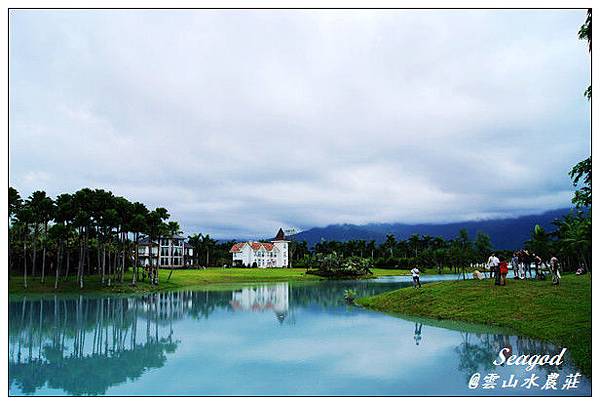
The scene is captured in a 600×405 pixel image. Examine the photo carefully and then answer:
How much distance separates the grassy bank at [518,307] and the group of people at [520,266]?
657 mm

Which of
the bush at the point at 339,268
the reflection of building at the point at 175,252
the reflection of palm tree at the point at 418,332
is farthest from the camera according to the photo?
the reflection of building at the point at 175,252

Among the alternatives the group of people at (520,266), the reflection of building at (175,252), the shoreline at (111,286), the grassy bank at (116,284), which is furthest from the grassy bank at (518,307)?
the reflection of building at (175,252)

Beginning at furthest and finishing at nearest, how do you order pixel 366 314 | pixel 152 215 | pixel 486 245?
pixel 152 215 < pixel 486 245 < pixel 366 314

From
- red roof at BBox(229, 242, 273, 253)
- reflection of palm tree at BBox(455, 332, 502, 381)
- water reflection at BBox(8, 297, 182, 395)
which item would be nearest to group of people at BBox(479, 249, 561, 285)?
reflection of palm tree at BBox(455, 332, 502, 381)

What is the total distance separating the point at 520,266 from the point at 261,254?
316 ft

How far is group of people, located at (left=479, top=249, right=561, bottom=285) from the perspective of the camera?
28.2 m

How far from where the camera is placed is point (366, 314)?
95.0 ft

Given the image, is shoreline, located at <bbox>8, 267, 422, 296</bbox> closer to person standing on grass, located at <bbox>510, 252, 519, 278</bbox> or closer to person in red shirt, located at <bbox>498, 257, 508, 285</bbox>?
person in red shirt, located at <bbox>498, 257, 508, 285</bbox>

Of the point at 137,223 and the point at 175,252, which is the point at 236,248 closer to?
the point at 175,252

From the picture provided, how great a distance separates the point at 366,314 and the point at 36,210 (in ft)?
110

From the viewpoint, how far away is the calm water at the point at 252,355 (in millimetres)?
13148

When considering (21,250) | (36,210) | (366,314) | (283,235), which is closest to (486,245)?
(366,314)

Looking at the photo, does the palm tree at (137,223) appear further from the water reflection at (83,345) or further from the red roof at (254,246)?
the red roof at (254,246)
